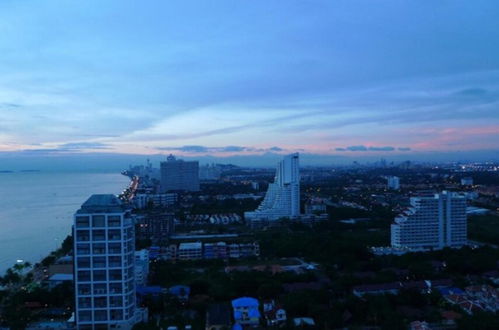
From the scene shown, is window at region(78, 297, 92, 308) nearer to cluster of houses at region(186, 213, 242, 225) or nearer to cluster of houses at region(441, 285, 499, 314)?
cluster of houses at region(441, 285, 499, 314)

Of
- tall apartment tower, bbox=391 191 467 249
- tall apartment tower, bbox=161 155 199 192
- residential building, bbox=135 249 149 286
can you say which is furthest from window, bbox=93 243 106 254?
tall apartment tower, bbox=161 155 199 192

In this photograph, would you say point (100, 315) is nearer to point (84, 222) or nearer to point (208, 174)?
point (84, 222)

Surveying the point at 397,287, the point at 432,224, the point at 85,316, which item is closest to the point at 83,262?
the point at 85,316

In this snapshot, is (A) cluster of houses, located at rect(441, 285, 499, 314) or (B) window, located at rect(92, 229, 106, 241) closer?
(B) window, located at rect(92, 229, 106, 241)

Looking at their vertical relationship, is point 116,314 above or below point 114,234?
below

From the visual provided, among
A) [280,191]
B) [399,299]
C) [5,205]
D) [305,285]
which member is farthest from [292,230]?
[5,205]

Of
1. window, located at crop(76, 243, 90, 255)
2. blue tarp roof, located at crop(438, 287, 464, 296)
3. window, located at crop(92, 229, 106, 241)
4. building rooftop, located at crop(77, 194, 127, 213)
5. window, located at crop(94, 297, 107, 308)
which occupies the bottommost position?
blue tarp roof, located at crop(438, 287, 464, 296)

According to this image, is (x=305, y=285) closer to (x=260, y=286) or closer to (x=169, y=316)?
(x=260, y=286)
